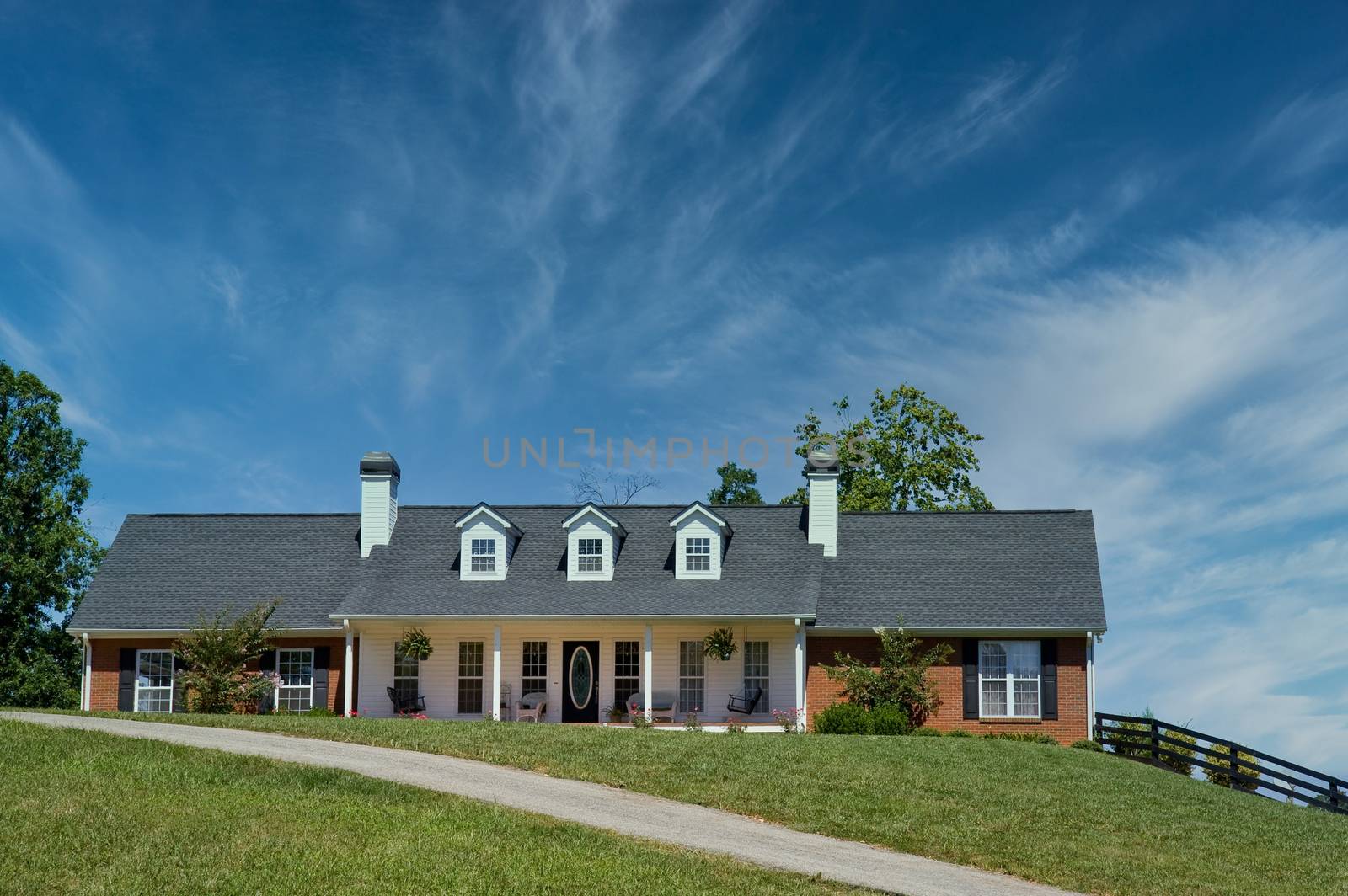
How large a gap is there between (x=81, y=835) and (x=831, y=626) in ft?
63.0

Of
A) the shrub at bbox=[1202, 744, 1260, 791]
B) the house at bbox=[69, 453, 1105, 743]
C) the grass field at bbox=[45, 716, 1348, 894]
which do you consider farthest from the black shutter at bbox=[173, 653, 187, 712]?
the shrub at bbox=[1202, 744, 1260, 791]

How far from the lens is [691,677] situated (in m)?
31.5

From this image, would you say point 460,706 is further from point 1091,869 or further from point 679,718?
Answer: point 1091,869

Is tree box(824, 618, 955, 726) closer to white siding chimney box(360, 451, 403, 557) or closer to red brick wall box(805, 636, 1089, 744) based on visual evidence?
red brick wall box(805, 636, 1089, 744)

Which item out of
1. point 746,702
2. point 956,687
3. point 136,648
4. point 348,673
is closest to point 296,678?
point 348,673

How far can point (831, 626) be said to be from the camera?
3073 centimetres

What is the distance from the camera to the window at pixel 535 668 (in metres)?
32.0

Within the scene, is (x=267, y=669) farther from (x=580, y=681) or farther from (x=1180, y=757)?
(x=1180, y=757)

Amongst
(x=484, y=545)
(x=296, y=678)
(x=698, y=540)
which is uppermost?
(x=698, y=540)

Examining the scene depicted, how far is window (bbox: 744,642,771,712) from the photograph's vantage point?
31.4 m

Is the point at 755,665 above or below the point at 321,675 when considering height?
above

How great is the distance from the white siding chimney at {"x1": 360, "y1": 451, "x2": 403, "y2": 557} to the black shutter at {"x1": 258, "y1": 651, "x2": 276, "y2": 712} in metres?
3.94

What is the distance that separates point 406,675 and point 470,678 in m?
1.56

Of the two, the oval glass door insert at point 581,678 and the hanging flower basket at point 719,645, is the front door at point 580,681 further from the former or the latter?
the hanging flower basket at point 719,645
